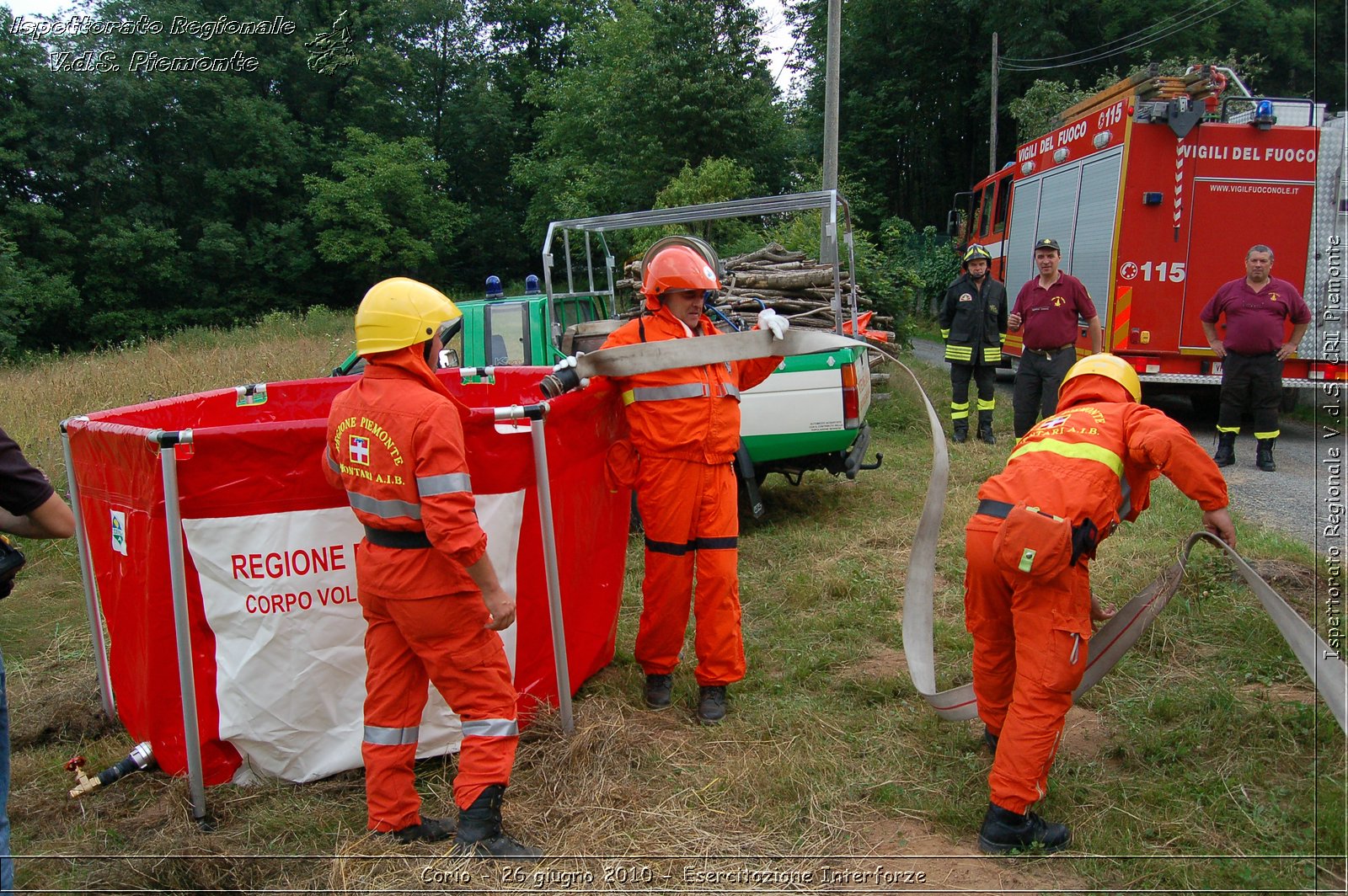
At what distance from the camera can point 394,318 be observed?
9.64 ft

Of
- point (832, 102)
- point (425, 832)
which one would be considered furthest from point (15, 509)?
point (832, 102)

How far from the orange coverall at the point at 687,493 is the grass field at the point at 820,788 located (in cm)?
41

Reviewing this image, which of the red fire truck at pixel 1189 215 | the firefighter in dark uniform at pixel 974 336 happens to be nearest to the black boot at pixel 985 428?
the firefighter in dark uniform at pixel 974 336

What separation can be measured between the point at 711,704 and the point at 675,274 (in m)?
1.92

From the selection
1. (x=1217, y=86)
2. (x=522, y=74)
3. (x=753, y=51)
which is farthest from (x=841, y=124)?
(x=1217, y=86)

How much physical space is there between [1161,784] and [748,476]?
3493mm

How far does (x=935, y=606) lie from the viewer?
16.9 feet

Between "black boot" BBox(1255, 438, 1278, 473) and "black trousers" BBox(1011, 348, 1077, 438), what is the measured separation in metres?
1.70

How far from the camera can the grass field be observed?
2.88m

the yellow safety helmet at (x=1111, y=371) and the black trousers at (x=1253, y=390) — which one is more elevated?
the yellow safety helmet at (x=1111, y=371)

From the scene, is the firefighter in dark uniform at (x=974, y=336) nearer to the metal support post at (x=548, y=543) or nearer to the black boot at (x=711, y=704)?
the black boot at (x=711, y=704)

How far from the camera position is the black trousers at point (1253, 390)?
7660mm

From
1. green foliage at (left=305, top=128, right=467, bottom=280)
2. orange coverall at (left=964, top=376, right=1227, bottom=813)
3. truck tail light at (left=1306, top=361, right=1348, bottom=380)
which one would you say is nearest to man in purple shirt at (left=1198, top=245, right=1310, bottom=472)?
truck tail light at (left=1306, top=361, right=1348, bottom=380)

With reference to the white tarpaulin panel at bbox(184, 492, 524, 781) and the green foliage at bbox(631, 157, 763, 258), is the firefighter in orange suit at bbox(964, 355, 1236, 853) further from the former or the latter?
the green foliage at bbox(631, 157, 763, 258)
